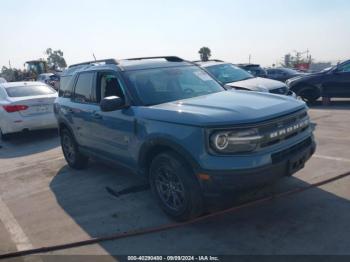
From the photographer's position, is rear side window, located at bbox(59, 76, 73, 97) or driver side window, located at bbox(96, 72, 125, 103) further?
rear side window, located at bbox(59, 76, 73, 97)

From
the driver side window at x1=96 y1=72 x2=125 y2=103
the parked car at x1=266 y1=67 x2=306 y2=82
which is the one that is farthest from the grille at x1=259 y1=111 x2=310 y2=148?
the parked car at x1=266 y1=67 x2=306 y2=82

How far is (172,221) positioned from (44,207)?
1.99 meters

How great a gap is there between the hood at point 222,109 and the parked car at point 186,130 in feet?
0.03

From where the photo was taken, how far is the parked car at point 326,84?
11.8m

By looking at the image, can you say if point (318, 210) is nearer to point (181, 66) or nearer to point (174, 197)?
point (174, 197)

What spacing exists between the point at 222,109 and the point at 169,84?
50.0 inches

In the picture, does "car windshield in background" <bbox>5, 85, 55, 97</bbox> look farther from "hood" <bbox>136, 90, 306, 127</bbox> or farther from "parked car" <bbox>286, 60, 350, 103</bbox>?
"parked car" <bbox>286, 60, 350, 103</bbox>

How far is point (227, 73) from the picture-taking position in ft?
33.4

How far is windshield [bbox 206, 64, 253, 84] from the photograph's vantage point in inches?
393

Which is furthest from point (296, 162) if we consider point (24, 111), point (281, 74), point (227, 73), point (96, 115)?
point (281, 74)

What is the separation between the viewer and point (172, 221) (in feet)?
14.1

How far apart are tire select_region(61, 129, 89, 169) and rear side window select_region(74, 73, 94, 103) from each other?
816 mm

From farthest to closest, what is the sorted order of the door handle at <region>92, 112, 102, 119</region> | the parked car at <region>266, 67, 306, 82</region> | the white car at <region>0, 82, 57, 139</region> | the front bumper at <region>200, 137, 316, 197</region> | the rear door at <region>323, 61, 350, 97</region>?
the parked car at <region>266, 67, 306, 82</region>, the rear door at <region>323, 61, 350, 97</region>, the white car at <region>0, 82, 57, 139</region>, the door handle at <region>92, 112, 102, 119</region>, the front bumper at <region>200, 137, 316, 197</region>

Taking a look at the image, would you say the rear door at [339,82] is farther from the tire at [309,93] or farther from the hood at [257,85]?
the hood at [257,85]
